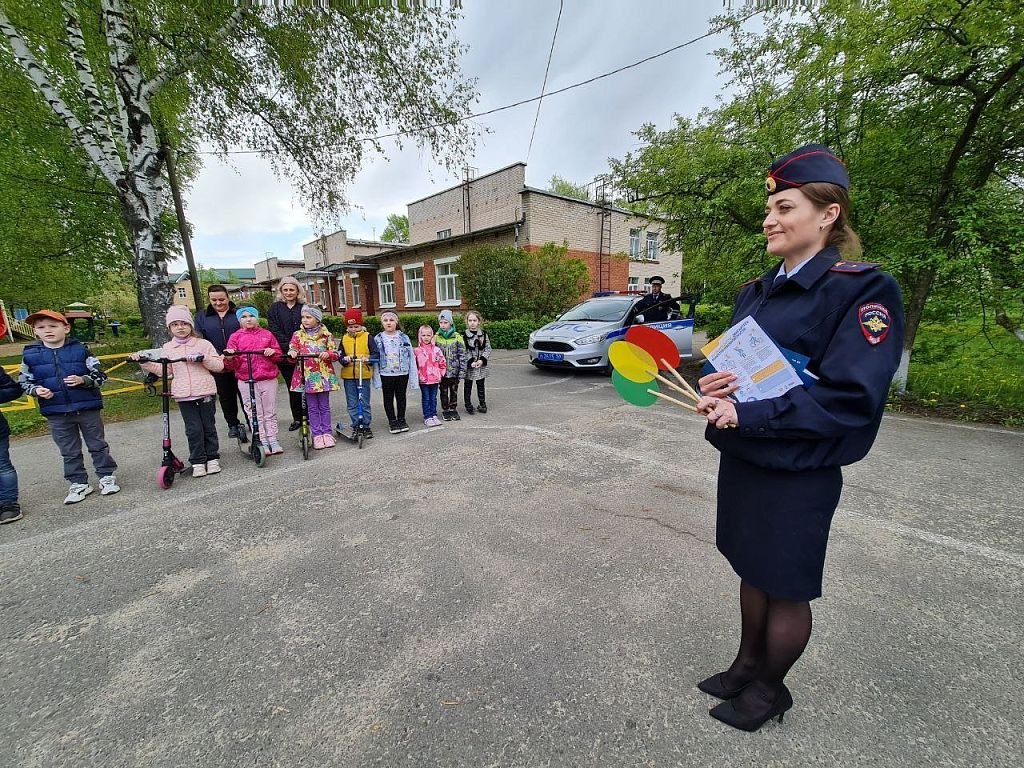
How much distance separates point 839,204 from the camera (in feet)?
4.51

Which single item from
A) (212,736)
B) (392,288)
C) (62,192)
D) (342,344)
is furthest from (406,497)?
(392,288)

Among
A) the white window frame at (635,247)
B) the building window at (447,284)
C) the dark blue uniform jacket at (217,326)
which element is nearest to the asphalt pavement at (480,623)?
the dark blue uniform jacket at (217,326)

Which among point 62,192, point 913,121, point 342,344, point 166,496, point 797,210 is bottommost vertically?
point 166,496

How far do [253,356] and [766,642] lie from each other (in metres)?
4.99

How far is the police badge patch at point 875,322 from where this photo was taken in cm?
124

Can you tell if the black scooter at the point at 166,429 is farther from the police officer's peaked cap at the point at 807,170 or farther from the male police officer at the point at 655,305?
the male police officer at the point at 655,305

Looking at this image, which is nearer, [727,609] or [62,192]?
[727,609]

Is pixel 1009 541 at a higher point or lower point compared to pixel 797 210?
lower

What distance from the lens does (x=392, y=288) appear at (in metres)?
23.4

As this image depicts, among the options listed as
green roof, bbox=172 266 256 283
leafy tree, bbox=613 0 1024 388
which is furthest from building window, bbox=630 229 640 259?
green roof, bbox=172 266 256 283

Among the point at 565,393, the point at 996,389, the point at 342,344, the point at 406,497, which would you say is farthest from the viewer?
the point at 565,393

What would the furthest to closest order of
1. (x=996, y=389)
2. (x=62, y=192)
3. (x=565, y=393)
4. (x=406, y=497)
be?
(x=62, y=192) → (x=565, y=393) → (x=996, y=389) → (x=406, y=497)

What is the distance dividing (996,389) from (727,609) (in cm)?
750

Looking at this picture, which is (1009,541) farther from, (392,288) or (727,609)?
(392,288)
